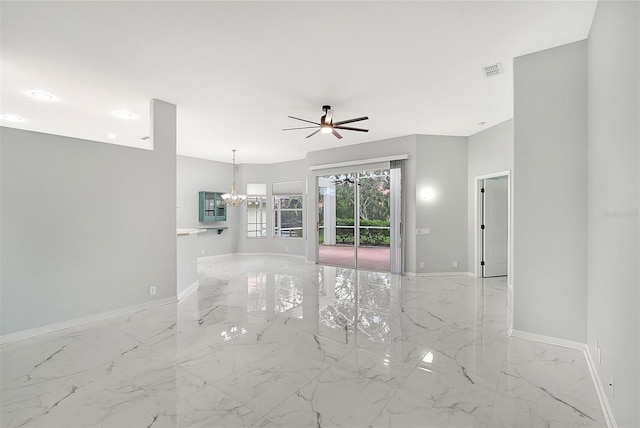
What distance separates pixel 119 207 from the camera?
384 centimetres

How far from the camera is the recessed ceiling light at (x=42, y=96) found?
4020mm

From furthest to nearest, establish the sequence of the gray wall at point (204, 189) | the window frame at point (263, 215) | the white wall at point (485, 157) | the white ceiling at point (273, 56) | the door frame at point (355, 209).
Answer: the window frame at point (263, 215) < the gray wall at point (204, 189) < the door frame at point (355, 209) < the white wall at point (485, 157) < the white ceiling at point (273, 56)

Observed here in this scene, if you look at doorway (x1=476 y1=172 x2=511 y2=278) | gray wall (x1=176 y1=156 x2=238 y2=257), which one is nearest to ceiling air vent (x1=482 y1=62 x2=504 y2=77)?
doorway (x1=476 y1=172 x2=511 y2=278)

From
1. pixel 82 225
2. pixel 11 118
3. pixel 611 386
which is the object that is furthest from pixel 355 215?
pixel 11 118

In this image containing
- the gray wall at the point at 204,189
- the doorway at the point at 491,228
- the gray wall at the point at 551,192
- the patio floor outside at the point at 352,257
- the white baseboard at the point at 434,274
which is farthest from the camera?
the gray wall at the point at 204,189

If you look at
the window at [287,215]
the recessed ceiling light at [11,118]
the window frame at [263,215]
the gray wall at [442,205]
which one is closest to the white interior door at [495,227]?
the gray wall at [442,205]

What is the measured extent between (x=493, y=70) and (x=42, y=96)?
20.0 feet

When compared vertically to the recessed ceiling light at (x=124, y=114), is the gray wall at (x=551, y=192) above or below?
below

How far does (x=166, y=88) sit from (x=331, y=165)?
4233 millimetres

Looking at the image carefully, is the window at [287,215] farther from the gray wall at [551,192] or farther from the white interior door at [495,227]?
the gray wall at [551,192]

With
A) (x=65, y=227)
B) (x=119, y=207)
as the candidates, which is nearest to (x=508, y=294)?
(x=119, y=207)

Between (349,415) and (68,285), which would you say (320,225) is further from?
(349,415)

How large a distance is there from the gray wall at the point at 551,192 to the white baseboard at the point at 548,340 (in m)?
0.04

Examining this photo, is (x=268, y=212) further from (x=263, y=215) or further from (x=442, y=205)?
(x=442, y=205)
